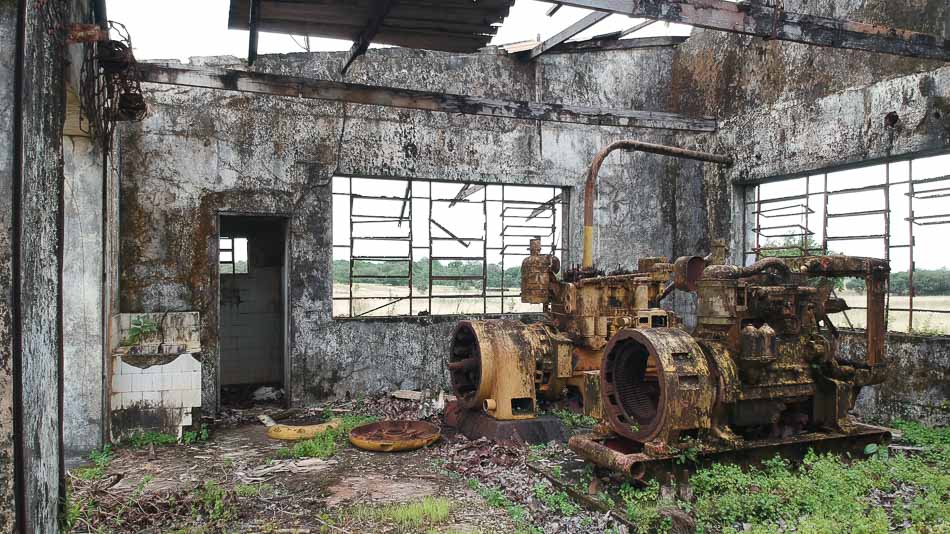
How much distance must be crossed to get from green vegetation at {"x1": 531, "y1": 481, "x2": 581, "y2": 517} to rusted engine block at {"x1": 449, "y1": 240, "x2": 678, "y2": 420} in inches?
58.1

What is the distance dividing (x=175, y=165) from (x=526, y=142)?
4615 millimetres

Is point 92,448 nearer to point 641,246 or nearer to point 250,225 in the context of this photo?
point 250,225

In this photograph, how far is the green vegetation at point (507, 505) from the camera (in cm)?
436

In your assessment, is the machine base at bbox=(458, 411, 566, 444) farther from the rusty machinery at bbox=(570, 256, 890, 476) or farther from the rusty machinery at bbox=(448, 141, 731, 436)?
the rusty machinery at bbox=(570, 256, 890, 476)

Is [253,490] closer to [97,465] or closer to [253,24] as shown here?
[97,465]

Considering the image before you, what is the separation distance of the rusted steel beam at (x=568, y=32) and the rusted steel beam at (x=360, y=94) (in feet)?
3.43

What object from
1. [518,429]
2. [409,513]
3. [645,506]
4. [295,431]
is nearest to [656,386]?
[645,506]

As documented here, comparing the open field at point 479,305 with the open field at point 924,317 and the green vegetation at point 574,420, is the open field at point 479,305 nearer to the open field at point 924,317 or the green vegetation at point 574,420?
the open field at point 924,317

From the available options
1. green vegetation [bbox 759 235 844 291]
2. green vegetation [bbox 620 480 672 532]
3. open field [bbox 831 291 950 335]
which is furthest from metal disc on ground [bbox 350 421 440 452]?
open field [bbox 831 291 950 335]

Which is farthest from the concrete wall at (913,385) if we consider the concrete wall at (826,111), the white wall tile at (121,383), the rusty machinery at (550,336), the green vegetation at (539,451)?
the white wall tile at (121,383)

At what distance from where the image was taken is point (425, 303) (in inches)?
362

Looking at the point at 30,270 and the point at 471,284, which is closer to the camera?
the point at 30,270

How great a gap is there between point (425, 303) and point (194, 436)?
3497mm

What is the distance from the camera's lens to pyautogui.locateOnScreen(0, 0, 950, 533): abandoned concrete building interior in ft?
14.4
